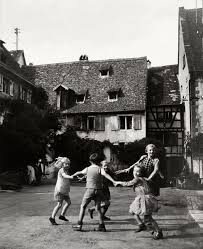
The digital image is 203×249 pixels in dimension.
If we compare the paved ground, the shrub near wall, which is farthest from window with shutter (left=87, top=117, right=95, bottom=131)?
the paved ground

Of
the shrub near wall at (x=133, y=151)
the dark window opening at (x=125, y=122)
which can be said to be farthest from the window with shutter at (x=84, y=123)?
the shrub near wall at (x=133, y=151)

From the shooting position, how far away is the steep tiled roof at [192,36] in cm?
2664

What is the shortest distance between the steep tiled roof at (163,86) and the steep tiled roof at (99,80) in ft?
3.91

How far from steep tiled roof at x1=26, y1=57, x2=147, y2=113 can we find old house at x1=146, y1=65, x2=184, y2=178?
138 centimetres

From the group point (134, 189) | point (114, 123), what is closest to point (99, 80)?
point (114, 123)

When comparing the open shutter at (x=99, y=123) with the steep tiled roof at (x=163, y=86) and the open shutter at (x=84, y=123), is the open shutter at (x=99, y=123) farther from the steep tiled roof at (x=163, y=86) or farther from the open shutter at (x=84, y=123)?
the steep tiled roof at (x=163, y=86)

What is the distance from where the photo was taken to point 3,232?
666 cm

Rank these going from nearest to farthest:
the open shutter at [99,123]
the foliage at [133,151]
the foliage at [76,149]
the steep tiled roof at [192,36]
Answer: the steep tiled roof at [192,36], the foliage at [133,151], the foliage at [76,149], the open shutter at [99,123]

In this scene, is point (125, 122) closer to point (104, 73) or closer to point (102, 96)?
point (102, 96)

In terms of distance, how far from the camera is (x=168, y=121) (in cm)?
3130

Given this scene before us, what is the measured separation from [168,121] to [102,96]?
6.81m

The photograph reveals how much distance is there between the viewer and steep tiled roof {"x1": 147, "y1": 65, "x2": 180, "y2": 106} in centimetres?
3228

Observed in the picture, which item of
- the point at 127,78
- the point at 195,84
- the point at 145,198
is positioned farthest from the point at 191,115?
the point at 145,198

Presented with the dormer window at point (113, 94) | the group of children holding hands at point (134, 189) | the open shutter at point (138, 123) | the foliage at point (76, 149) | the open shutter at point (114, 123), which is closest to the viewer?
the group of children holding hands at point (134, 189)
